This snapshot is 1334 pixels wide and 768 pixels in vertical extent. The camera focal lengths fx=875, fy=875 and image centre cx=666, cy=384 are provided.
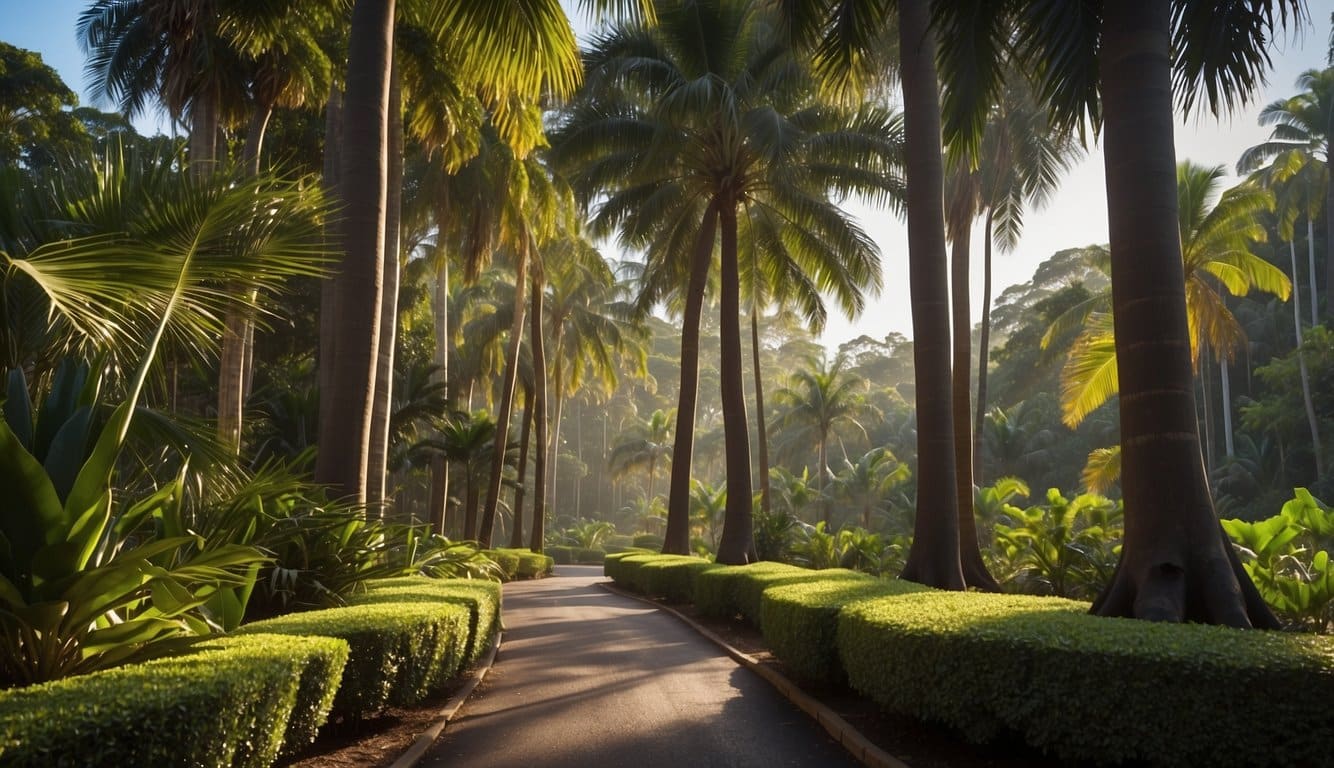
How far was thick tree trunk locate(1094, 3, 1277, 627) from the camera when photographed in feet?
21.0

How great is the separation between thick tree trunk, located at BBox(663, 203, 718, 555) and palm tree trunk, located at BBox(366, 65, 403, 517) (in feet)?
24.3

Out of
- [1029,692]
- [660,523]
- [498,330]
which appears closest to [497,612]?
[1029,692]

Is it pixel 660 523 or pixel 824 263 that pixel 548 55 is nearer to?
pixel 824 263

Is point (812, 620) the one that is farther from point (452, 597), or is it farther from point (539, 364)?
point (539, 364)

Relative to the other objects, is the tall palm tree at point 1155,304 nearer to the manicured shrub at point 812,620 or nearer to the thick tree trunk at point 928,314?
the manicured shrub at point 812,620

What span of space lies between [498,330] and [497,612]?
2841cm

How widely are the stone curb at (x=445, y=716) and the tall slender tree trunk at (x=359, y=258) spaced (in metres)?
2.27

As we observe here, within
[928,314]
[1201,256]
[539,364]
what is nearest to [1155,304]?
[928,314]

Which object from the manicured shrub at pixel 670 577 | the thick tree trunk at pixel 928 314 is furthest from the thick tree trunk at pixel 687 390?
the thick tree trunk at pixel 928 314

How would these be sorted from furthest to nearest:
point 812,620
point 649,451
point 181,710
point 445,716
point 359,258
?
point 649,451
point 359,258
point 812,620
point 445,716
point 181,710

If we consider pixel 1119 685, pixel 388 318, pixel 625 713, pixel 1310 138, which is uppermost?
pixel 1310 138

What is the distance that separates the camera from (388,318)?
1448 centimetres

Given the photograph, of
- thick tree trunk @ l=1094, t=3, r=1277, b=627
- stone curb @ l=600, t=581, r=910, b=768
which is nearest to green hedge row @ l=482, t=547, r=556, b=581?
stone curb @ l=600, t=581, r=910, b=768

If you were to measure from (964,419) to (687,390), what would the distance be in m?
7.77
